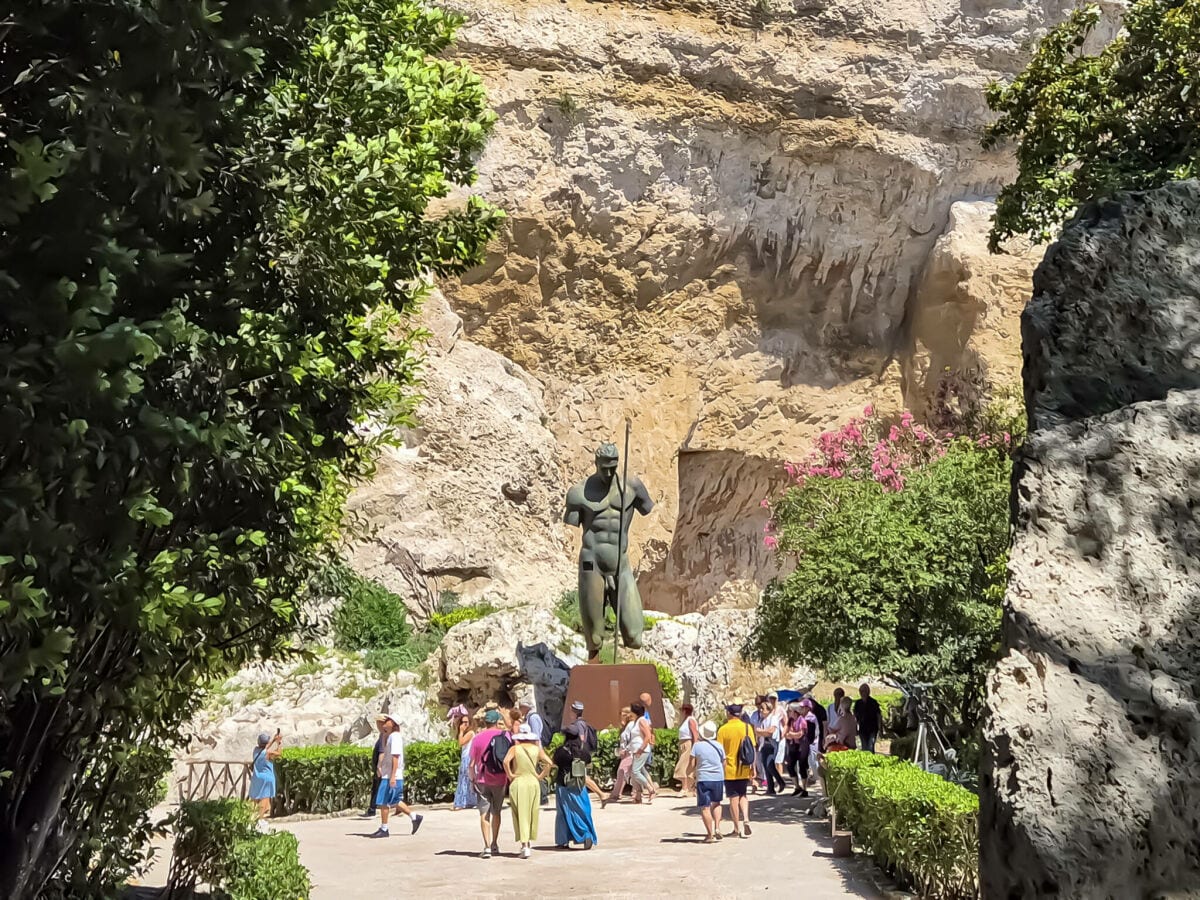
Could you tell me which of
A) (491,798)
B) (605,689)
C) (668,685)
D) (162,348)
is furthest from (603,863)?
(668,685)

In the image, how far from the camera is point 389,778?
13.6 metres

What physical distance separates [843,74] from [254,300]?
3356cm

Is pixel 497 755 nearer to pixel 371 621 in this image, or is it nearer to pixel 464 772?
pixel 464 772

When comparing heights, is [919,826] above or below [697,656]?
below

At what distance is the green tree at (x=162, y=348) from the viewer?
401 centimetres

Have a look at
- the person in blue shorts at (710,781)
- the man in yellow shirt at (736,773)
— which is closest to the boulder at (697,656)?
the man in yellow shirt at (736,773)

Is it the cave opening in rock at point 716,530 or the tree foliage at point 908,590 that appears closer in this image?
the tree foliage at point 908,590

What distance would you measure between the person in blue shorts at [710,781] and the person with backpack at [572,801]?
3.54 ft

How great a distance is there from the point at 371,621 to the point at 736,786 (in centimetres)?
1339

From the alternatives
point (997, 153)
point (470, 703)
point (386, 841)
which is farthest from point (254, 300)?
point (997, 153)

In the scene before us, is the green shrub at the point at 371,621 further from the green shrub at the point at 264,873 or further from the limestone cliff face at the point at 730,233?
the green shrub at the point at 264,873

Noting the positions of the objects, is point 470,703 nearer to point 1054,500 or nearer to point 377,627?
point 377,627

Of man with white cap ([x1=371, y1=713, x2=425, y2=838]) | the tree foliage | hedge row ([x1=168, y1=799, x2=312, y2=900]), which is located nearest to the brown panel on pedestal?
the tree foliage

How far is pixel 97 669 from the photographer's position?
5883mm
